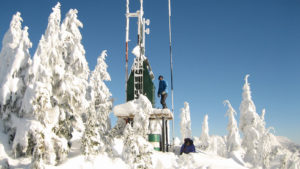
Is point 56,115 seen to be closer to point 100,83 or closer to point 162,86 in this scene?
point 162,86

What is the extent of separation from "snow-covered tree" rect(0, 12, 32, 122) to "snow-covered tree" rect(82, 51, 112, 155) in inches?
127

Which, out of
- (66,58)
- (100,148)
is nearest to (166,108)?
(100,148)

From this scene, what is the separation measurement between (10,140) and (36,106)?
2.65 meters

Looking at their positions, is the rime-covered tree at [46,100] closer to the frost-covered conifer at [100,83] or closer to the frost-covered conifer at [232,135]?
the frost-covered conifer at [100,83]

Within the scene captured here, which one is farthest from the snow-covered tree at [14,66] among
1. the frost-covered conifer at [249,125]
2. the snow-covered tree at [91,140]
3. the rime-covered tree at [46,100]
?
the frost-covered conifer at [249,125]

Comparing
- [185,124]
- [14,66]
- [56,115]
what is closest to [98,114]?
[56,115]

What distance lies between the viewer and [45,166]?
32.3 ft

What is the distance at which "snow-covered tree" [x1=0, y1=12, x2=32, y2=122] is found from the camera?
11.2m

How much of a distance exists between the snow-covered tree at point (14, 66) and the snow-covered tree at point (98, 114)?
3.22 meters

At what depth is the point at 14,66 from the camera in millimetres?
11531

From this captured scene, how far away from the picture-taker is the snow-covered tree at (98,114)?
37.1ft

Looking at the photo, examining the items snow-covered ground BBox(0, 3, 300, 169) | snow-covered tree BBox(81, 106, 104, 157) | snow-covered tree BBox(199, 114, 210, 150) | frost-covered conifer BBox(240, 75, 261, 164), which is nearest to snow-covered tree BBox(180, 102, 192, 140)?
snow-covered tree BBox(199, 114, 210, 150)

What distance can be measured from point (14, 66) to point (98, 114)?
4.85 m

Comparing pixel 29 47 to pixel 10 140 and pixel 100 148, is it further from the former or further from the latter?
pixel 100 148
